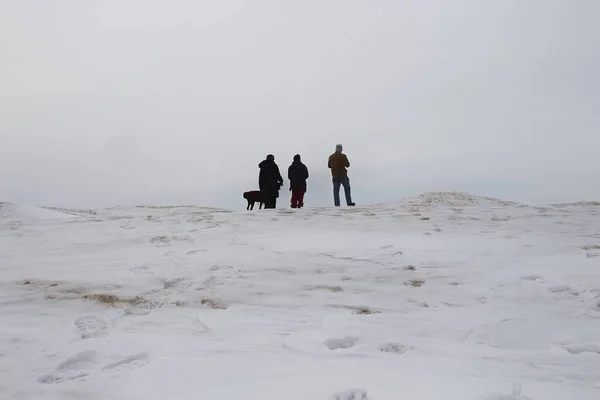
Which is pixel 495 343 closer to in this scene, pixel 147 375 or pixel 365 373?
pixel 365 373

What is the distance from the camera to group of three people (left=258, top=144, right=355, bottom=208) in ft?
42.5

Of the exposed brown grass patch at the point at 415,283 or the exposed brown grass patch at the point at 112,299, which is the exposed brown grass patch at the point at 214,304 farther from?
the exposed brown grass patch at the point at 415,283

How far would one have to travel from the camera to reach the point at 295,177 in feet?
43.2

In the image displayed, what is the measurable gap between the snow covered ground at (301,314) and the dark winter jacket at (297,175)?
17.4 ft

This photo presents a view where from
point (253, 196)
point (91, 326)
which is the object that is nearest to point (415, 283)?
point (91, 326)

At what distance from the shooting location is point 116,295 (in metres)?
4.70

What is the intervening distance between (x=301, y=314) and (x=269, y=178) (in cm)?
896

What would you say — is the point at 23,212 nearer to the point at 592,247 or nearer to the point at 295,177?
the point at 295,177

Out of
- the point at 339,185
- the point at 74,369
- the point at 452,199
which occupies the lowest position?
the point at 74,369

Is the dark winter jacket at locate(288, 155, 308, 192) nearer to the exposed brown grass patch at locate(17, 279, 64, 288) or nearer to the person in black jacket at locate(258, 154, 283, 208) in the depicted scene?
the person in black jacket at locate(258, 154, 283, 208)

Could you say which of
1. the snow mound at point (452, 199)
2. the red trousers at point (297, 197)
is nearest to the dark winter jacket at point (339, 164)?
the red trousers at point (297, 197)

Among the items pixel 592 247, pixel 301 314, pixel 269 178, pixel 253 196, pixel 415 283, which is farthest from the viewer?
pixel 253 196

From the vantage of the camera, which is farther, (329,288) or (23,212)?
(23,212)

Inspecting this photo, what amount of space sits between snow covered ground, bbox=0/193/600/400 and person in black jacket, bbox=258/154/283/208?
5.12 metres
